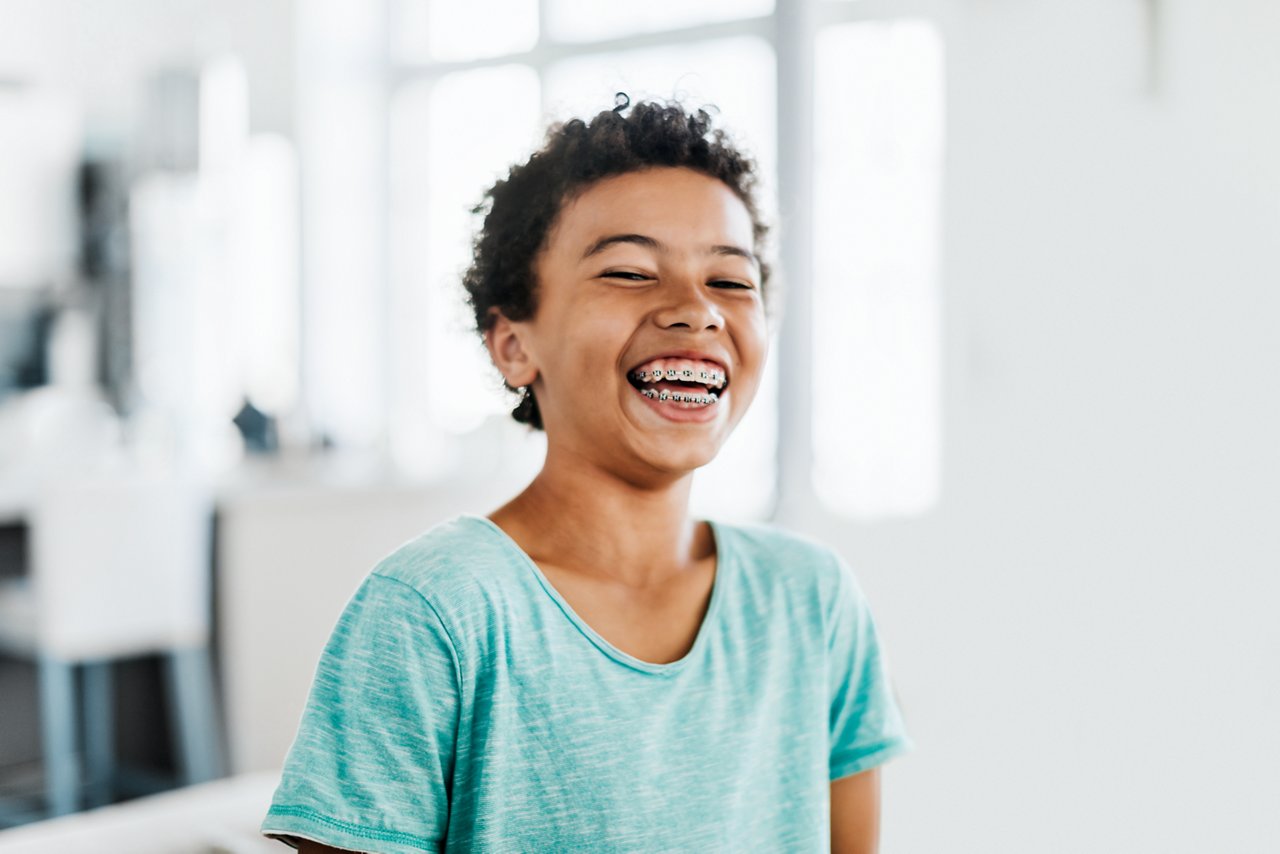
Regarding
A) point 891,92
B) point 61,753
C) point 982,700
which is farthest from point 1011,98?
point 61,753

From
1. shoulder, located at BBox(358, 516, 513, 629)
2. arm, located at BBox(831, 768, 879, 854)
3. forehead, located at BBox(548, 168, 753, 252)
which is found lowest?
arm, located at BBox(831, 768, 879, 854)

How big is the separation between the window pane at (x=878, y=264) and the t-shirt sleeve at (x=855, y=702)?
6.31 ft

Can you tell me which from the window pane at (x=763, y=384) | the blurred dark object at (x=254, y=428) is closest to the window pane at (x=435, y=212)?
the blurred dark object at (x=254, y=428)

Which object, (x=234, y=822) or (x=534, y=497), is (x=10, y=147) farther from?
(x=534, y=497)

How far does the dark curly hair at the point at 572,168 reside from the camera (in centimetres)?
88

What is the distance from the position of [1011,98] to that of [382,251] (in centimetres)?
288

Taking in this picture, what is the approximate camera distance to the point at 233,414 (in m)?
3.91

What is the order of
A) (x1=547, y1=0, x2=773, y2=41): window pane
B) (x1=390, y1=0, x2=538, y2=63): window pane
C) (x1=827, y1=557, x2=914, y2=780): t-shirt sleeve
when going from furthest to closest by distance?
(x1=390, y1=0, x2=538, y2=63): window pane < (x1=547, y1=0, x2=773, y2=41): window pane < (x1=827, y1=557, x2=914, y2=780): t-shirt sleeve

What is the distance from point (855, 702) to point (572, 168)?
47 cm

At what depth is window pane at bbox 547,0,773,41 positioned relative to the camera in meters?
3.55

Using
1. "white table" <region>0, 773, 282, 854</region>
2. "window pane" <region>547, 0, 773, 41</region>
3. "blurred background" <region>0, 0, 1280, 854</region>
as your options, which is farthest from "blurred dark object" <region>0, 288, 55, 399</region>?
"white table" <region>0, 773, 282, 854</region>

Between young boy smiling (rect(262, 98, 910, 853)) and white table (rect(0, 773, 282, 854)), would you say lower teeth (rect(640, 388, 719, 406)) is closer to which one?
young boy smiling (rect(262, 98, 910, 853))

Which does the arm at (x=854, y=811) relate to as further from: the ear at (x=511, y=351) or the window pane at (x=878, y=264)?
the window pane at (x=878, y=264)

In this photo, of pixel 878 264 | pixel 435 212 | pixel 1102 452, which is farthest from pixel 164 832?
pixel 435 212
